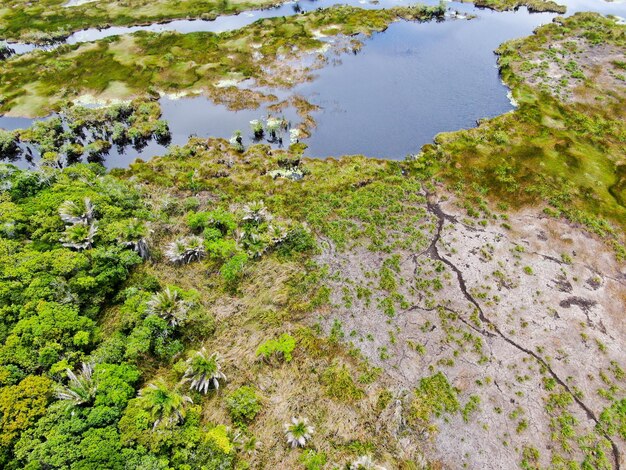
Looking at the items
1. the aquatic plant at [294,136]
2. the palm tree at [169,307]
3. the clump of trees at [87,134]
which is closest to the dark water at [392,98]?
the aquatic plant at [294,136]

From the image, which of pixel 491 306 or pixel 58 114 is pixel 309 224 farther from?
pixel 58 114

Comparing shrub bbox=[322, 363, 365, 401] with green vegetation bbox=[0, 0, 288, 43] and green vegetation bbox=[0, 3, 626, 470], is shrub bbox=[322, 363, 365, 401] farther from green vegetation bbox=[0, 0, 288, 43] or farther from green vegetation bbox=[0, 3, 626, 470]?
green vegetation bbox=[0, 0, 288, 43]

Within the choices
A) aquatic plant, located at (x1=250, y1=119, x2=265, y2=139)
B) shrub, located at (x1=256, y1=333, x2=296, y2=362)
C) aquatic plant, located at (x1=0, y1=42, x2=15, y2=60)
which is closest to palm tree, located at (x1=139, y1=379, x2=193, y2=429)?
shrub, located at (x1=256, y1=333, x2=296, y2=362)

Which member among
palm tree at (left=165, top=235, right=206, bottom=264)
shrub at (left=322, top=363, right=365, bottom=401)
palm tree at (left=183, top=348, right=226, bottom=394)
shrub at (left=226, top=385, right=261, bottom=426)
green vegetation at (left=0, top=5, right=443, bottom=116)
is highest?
green vegetation at (left=0, top=5, right=443, bottom=116)

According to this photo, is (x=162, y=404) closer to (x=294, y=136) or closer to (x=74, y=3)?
(x=294, y=136)

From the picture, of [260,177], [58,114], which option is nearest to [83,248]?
[260,177]

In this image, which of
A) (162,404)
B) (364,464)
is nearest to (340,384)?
(364,464)
